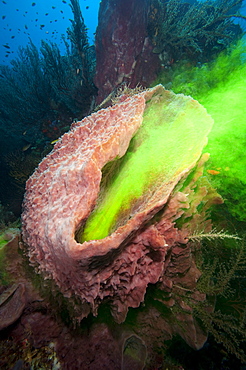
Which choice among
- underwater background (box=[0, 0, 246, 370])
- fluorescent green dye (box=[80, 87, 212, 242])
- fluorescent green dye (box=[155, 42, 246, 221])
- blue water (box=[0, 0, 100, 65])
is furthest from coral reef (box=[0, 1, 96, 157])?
blue water (box=[0, 0, 100, 65])

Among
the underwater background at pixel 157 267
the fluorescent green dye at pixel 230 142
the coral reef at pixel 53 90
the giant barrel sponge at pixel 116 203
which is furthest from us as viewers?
the coral reef at pixel 53 90

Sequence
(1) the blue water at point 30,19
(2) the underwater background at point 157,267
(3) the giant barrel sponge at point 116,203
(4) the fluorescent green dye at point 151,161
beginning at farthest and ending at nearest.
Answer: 1. (1) the blue water at point 30,19
2. (4) the fluorescent green dye at point 151,161
3. (2) the underwater background at point 157,267
4. (3) the giant barrel sponge at point 116,203

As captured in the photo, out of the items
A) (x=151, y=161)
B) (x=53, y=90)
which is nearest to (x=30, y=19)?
(x=53, y=90)

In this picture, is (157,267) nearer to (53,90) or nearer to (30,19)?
(53,90)

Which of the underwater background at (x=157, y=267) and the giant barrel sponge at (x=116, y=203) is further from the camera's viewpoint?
the underwater background at (x=157, y=267)

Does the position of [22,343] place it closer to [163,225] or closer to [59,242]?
[59,242]

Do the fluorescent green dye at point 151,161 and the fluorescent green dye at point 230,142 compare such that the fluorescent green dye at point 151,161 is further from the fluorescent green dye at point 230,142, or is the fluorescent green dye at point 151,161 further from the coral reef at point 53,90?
the coral reef at point 53,90

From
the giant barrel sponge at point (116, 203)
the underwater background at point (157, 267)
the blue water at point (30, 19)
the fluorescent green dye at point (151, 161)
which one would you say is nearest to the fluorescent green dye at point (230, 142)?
the underwater background at point (157, 267)

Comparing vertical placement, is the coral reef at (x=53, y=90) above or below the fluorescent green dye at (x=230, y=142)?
above
